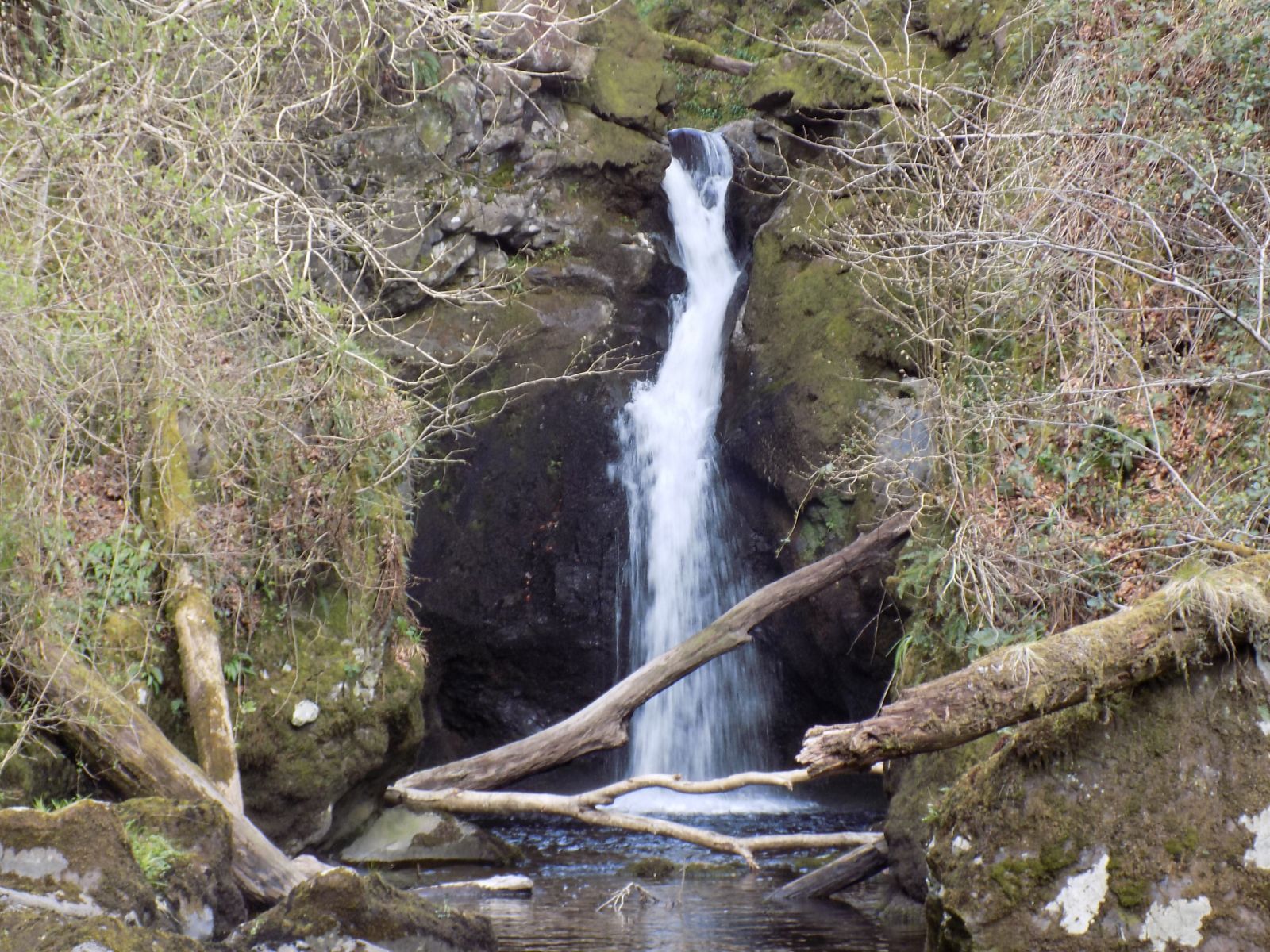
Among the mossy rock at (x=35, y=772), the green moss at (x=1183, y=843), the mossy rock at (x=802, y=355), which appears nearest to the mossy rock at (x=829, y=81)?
the mossy rock at (x=802, y=355)

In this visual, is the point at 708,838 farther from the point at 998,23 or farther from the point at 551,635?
the point at 998,23

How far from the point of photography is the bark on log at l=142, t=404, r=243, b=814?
20.5 ft

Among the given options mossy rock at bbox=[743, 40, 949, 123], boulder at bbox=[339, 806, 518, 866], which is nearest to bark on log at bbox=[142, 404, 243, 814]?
boulder at bbox=[339, 806, 518, 866]

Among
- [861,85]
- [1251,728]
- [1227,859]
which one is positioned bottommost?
[1227,859]

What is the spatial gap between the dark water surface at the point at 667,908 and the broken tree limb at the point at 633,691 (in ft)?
2.55

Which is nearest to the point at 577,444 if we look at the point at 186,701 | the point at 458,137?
the point at 458,137

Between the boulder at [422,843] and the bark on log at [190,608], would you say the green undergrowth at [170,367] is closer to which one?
the bark on log at [190,608]

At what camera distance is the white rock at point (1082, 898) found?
12.0 feet

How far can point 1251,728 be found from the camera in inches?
142

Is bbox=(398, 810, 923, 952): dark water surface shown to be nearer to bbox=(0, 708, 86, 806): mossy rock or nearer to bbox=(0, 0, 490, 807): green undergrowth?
bbox=(0, 0, 490, 807): green undergrowth

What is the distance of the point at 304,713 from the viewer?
23.3ft

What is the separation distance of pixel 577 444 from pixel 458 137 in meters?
3.67

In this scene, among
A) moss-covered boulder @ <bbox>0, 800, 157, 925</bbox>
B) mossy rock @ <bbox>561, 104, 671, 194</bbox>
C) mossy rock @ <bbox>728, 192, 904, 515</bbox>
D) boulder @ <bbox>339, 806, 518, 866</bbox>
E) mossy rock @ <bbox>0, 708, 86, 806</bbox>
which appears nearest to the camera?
moss-covered boulder @ <bbox>0, 800, 157, 925</bbox>

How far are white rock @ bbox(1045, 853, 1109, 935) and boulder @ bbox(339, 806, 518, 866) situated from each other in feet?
16.1
